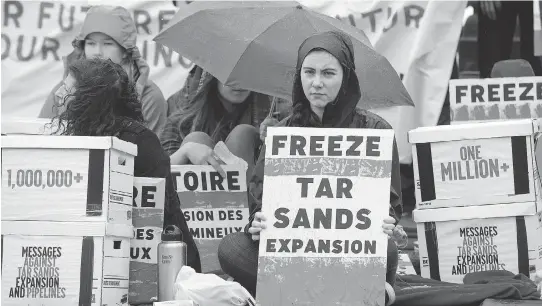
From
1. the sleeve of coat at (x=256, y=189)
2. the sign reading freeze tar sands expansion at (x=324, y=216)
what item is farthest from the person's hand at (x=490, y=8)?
the sign reading freeze tar sands expansion at (x=324, y=216)

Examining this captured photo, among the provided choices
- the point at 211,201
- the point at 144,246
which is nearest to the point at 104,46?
the point at 211,201

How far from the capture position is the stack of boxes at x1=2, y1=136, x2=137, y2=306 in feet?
15.1

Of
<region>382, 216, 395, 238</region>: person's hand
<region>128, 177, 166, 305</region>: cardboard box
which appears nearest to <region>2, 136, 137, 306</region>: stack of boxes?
<region>128, 177, 166, 305</region>: cardboard box

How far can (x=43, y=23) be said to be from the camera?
8.30 m

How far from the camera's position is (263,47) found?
652 cm

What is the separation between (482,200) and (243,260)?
4.49 feet

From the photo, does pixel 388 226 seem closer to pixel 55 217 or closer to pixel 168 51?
pixel 55 217

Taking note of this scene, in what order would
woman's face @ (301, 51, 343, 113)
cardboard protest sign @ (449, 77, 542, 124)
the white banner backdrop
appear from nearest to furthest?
1. woman's face @ (301, 51, 343, 113)
2. cardboard protest sign @ (449, 77, 542, 124)
3. the white banner backdrop

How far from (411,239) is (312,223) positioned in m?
2.74

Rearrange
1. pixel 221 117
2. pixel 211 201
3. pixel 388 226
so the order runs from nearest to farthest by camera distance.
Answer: pixel 388 226, pixel 211 201, pixel 221 117

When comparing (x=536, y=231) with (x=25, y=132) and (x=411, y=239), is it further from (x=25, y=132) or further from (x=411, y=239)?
(x=25, y=132)

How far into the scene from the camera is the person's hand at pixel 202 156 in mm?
6188

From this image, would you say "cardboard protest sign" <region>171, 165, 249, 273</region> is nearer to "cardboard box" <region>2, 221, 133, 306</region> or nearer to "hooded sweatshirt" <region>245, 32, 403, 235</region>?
"hooded sweatshirt" <region>245, 32, 403, 235</region>

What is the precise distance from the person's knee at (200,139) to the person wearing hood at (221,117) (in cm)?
4
